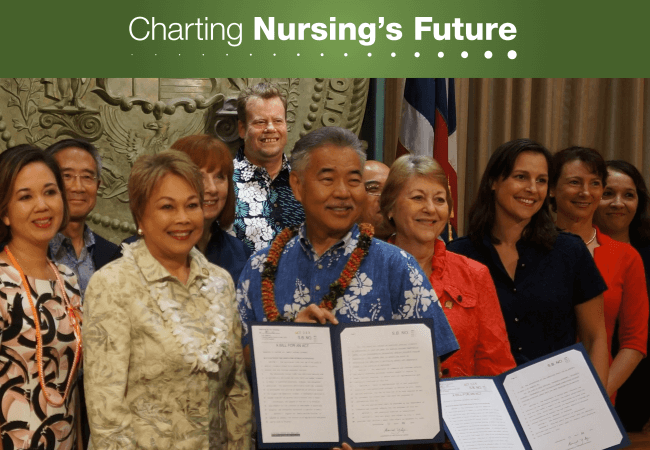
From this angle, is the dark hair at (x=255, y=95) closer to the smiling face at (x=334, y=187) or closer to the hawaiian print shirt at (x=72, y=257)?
the hawaiian print shirt at (x=72, y=257)

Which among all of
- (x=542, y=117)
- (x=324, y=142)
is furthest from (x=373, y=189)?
(x=542, y=117)

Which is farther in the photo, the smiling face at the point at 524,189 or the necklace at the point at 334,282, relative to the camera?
the smiling face at the point at 524,189

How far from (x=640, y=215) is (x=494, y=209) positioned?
1.42m

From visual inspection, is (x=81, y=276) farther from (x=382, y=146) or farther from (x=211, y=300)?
(x=382, y=146)

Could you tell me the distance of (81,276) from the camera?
357cm

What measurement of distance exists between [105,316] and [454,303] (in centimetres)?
144

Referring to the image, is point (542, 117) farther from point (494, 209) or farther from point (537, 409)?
point (537, 409)

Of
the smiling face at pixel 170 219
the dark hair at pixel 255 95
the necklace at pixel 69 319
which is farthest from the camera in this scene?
the dark hair at pixel 255 95

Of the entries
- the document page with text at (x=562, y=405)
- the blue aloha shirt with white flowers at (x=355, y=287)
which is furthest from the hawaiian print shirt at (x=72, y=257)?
the document page with text at (x=562, y=405)

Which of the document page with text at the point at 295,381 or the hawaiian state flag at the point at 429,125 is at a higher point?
the hawaiian state flag at the point at 429,125

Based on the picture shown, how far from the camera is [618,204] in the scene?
460 centimetres

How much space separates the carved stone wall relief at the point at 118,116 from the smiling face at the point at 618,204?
6.13ft

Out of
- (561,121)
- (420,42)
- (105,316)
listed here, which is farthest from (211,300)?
(561,121)

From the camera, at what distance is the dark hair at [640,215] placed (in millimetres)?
4676
